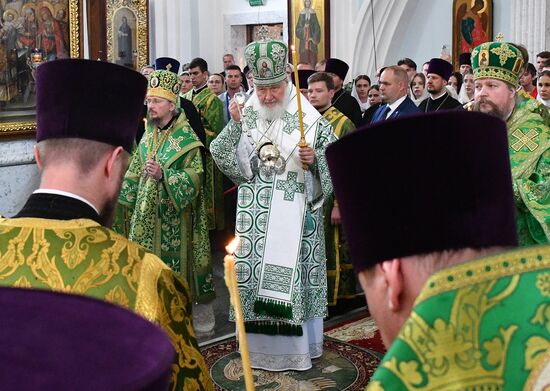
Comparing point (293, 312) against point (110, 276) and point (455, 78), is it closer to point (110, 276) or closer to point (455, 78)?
point (110, 276)

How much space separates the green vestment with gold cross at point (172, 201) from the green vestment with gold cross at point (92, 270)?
3.10 m

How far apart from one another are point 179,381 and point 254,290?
282cm

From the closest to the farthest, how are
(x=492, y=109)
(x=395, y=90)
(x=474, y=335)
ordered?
(x=474, y=335) → (x=492, y=109) → (x=395, y=90)

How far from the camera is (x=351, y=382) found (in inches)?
193

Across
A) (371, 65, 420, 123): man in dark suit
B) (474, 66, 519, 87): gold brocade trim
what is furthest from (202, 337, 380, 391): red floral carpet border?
(371, 65, 420, 123): man in dark suit

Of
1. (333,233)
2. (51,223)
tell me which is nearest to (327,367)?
(333,233)

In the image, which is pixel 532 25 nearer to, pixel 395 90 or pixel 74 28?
pixel 395 90

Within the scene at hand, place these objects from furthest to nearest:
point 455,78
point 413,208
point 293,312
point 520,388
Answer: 1. point 455,78
2. point 293,312
3. point 413,208
4. point 520,388

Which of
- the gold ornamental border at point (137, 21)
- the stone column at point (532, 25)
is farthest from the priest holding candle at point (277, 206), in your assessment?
the stone column at point (532, 25)

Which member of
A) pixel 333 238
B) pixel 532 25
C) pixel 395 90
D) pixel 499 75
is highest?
pixel 532 25

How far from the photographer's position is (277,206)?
4926 millimetres

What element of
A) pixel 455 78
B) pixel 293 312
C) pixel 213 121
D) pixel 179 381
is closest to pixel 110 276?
pixel 179 381

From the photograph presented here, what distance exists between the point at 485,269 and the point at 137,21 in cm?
1118

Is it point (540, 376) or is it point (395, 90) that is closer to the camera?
point (540, 376)
